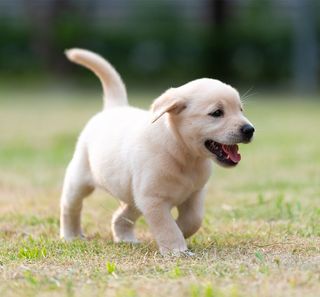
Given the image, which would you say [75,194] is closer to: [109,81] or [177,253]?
[109,81]

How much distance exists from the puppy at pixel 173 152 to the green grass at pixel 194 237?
21cm

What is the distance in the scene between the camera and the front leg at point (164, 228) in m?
4.32

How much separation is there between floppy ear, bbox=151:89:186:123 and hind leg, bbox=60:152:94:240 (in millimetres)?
872

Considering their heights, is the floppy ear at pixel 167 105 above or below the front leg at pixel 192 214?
above

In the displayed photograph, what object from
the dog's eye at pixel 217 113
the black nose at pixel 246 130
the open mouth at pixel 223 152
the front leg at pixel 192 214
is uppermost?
the dog's eye at pixel 217 113

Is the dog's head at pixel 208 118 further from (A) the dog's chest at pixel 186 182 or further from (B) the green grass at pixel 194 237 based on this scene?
(B) the green grass at pixel 194 237

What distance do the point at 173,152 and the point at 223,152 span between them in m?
0.26

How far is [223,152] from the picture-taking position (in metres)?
4.33

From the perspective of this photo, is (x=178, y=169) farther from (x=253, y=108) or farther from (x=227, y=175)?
(x=253, y=108)

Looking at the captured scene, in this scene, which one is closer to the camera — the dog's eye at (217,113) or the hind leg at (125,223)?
the dog's eye at (217,113)

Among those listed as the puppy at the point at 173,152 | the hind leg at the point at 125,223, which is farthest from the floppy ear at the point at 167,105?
the hind leg at the point at 125,223

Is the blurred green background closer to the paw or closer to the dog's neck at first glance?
the dog's neck

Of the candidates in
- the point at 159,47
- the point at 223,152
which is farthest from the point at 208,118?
the point at 159,47

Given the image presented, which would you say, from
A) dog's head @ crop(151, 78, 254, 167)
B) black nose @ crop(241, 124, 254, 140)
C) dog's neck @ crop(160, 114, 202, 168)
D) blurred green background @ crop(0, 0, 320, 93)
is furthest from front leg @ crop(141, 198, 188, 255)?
blurred green background @ crop(0, 0, 320, 93)
